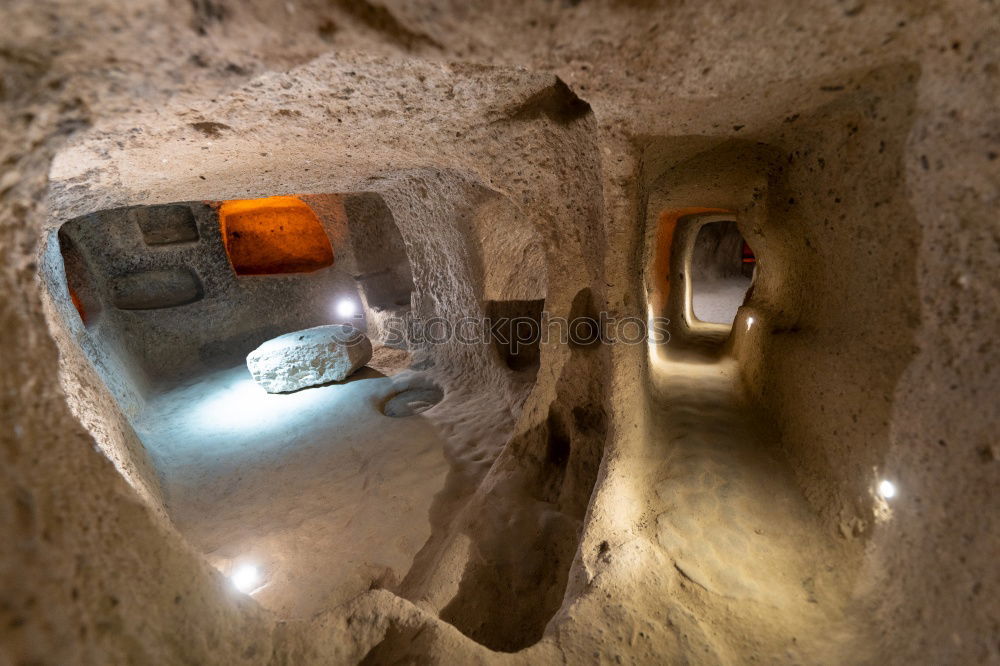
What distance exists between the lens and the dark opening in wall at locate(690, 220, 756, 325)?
37.8 feet

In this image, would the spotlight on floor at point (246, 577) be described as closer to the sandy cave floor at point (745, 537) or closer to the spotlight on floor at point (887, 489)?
the sandy cave floor at point (745, 537)

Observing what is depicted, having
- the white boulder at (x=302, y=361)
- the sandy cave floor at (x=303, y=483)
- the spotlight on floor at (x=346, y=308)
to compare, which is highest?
the spotlight on floor at (x=346, y=308)

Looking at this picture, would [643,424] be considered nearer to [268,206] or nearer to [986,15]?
[986,15]

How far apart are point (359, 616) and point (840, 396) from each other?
2437 mm

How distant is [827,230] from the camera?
2191 millimetres

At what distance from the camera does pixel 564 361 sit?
3.00 m

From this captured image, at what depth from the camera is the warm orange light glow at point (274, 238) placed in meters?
9.96

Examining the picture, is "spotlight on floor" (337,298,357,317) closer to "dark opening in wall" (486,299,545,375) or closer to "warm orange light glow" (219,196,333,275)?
"warm orange light glow" (219,196,333,275)

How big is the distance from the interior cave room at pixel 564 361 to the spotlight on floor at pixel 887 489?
0.14 feet

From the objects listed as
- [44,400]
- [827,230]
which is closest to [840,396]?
[827,230]

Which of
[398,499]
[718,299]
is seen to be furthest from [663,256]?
[398,499]

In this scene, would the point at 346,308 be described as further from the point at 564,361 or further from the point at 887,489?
the point at 887,489

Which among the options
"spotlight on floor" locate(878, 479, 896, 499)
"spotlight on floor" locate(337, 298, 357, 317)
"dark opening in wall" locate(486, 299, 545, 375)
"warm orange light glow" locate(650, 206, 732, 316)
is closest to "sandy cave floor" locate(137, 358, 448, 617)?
"dark opening in wall" locate(486, 299, 545, 375)

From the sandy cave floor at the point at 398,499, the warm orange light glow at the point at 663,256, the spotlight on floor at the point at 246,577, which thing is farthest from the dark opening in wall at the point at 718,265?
the spotlight on floor at the point at 246,577
